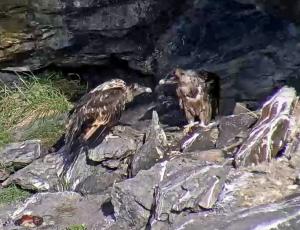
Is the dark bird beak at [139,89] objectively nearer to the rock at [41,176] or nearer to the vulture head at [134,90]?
the vulture head at [134,90]

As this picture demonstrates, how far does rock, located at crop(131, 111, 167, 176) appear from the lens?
7.19 metres

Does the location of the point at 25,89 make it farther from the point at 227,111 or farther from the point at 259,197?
the point at 259,197

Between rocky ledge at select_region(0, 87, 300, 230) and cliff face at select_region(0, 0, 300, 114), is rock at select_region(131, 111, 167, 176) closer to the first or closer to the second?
rocky ledge at select_region(0, 87, 300, 230)

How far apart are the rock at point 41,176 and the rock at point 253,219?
220 cm

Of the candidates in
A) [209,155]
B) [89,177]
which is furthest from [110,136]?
[209,155]

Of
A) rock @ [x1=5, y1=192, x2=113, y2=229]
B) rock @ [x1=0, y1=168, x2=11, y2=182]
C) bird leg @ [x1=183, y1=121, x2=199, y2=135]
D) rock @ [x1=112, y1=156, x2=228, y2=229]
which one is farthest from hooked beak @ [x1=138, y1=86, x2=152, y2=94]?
rock @ [x1=112, y1=156, x2=228, y2=229]

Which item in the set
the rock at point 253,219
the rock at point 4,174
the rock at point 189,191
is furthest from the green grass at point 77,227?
the rock at point 4,174

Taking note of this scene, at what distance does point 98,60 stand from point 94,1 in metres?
0.73

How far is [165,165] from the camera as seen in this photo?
6652 mm

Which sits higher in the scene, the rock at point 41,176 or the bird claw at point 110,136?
the bird claw at point 110,136

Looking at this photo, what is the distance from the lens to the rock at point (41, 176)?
770 cm

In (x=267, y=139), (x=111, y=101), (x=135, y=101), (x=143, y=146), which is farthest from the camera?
(x=135, y=101)

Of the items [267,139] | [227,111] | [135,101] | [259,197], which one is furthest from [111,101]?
[259,197]

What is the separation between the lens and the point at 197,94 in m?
7.65
